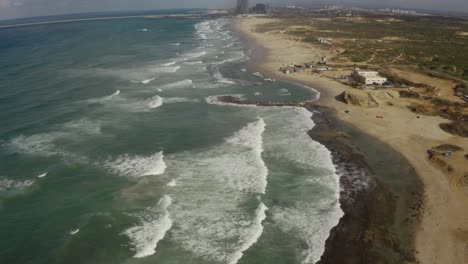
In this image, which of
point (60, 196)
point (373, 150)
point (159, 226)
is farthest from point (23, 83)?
point (373, 150)

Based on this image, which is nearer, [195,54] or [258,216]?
[258,216]

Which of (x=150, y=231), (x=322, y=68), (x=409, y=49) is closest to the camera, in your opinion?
(x=150, y=231)

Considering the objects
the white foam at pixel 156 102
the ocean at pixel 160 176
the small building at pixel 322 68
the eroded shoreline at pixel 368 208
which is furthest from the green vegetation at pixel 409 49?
the white foam at pixel 156 102

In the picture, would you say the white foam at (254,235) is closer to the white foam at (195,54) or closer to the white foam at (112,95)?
the white foam at (112,95)

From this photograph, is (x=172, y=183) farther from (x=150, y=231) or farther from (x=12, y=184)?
(x=12, y=184)

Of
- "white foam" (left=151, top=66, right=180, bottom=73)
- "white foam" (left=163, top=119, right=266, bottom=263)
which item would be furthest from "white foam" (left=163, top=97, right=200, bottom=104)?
"white foam" (left=151, top=66, right=180, bottom=73)

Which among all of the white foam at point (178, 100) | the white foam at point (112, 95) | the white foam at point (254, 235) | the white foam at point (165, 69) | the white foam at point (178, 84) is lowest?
the white foam at point (254, 235)

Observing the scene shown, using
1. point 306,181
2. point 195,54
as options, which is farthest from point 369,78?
point 195,54

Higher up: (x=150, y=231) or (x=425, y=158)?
(x=425, y=158)
